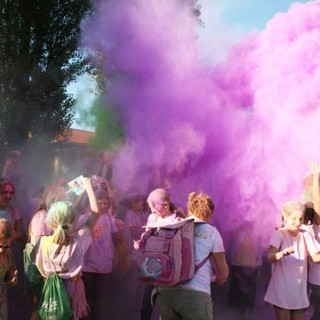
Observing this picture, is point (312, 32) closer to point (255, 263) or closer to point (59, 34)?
point (255, 263)

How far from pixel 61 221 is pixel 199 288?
1.09 m

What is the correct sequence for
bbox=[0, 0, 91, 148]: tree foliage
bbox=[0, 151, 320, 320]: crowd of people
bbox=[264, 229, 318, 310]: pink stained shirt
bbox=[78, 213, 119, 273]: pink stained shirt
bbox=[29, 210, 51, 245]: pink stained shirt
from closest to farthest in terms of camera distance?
A: bbox=[0, 151, 320, 320]: crowd of people, bbox=[264, 229, 318, 310]: pink stained shirt, bbox=[29, 210, 51, 245]: pink stained shirt, bbox=[78, 213, 119, 273]: pink stained shirt, bbox=[0, 0, 91, 148]: tree foliage

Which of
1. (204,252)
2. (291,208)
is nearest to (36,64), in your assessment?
(291,208)

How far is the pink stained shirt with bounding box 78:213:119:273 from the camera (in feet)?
14.1

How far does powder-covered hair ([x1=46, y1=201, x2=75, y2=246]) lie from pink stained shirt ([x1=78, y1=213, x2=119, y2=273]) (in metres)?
0.85

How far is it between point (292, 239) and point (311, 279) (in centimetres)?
54

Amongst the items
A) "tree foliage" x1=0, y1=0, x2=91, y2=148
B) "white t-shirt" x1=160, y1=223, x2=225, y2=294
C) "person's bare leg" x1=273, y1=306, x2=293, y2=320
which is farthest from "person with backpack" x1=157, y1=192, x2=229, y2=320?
"tree foliage" x1=0, y1=0, x2=91, y2=148

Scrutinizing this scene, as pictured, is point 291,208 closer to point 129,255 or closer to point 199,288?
point 199,288

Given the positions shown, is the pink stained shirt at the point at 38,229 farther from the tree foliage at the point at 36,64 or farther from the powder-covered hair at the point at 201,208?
the tree foliage at the point at 36,64

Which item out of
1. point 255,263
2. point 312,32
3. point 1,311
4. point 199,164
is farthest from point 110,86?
point 1,311

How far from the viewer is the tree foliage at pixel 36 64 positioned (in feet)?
Answer: 34.4

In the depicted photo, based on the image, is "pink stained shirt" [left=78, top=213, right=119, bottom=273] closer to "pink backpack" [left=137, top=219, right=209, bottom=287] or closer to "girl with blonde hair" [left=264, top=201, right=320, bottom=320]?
"pink backpack" [left=137, top=219, right=209, bottom=287]

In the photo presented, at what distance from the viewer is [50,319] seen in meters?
3.22

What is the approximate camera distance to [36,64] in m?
10.9
